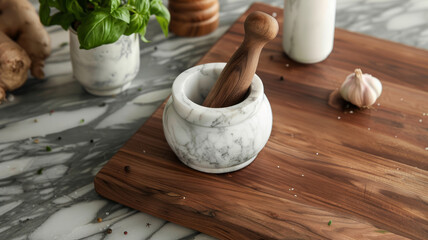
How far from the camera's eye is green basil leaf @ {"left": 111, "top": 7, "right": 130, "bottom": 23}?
111 cm

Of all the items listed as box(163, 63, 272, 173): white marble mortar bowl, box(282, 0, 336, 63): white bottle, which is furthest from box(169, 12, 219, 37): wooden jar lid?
box(163, 63, 272, 173): white marble mortar bowl

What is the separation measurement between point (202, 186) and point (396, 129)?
46cm

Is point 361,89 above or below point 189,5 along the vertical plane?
below

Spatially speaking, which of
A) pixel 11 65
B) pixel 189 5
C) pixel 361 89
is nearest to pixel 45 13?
pixel 11 65

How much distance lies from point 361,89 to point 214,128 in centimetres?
41

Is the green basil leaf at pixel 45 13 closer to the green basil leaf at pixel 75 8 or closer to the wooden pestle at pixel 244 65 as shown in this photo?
the green basil leaf at pixel 75 8

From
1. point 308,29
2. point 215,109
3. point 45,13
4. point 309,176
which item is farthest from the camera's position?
point 308,29

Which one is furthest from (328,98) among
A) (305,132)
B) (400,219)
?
(400,219)

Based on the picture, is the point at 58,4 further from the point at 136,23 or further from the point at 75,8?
the point at 136,23

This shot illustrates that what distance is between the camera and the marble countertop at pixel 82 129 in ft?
3.54

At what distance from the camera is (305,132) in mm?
1217

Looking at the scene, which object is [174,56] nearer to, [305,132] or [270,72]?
[270,72]

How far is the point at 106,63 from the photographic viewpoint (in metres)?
1.27

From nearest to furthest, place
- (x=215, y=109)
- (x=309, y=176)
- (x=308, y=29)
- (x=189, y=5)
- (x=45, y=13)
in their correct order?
(x=215, y=109)
(x=309, y=176)
(x=45, y=13)
(x=308, y=29)
(x=189, y=5)
